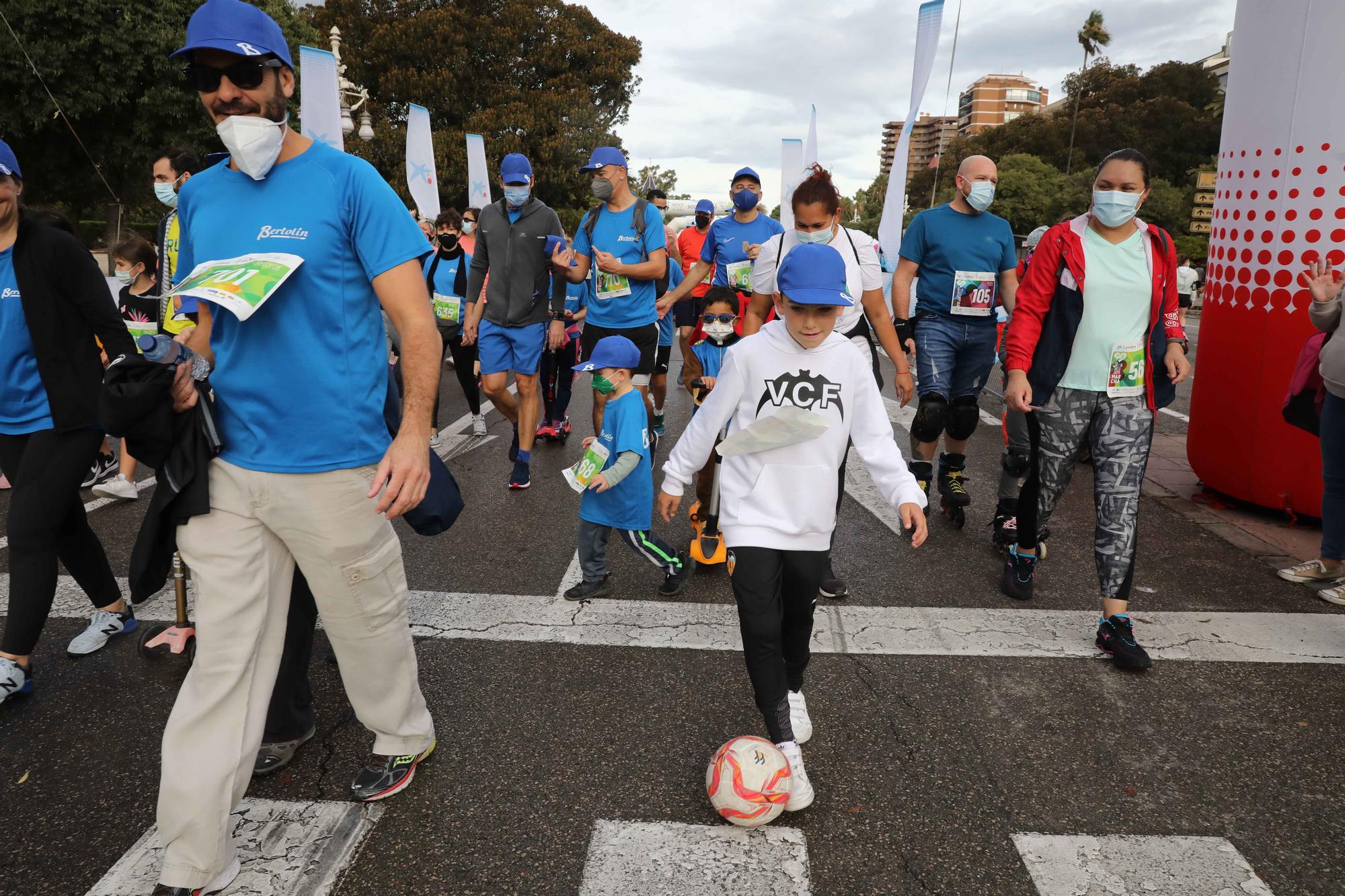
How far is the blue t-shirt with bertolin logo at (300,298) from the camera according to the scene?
239cm

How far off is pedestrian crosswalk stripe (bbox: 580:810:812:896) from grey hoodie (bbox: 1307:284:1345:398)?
3.56m

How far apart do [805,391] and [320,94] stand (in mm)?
10200

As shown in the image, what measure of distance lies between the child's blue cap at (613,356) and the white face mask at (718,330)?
1.19 m

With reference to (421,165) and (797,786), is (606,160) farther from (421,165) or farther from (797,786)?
(421,165)

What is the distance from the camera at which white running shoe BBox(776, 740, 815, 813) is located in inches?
108

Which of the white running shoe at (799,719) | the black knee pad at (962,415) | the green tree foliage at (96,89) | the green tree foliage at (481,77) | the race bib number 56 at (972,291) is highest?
the green tree foliage at (481,77)

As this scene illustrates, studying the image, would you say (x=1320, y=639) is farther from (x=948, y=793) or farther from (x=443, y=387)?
(x=443, y=387)

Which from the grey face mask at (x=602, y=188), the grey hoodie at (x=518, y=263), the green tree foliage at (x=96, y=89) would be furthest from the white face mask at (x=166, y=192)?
the green tree foliage at (x=96, y=89)

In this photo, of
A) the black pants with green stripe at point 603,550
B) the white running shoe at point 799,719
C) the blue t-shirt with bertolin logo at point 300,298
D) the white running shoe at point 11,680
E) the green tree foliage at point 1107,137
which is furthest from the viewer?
the green tree foliage at point 1107,137

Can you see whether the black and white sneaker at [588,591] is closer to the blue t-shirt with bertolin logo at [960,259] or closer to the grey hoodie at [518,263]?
the blue t-shirt with bertolin logo at [960,259]

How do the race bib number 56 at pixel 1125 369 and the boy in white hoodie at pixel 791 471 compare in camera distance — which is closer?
the boy in white hoodie at pixel 791 471

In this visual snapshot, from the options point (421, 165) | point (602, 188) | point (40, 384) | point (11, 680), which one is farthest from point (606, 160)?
point (421, 165)

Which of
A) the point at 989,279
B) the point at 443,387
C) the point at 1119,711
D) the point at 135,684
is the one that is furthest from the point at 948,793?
the point at 443,387

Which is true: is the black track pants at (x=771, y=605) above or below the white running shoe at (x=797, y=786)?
above
